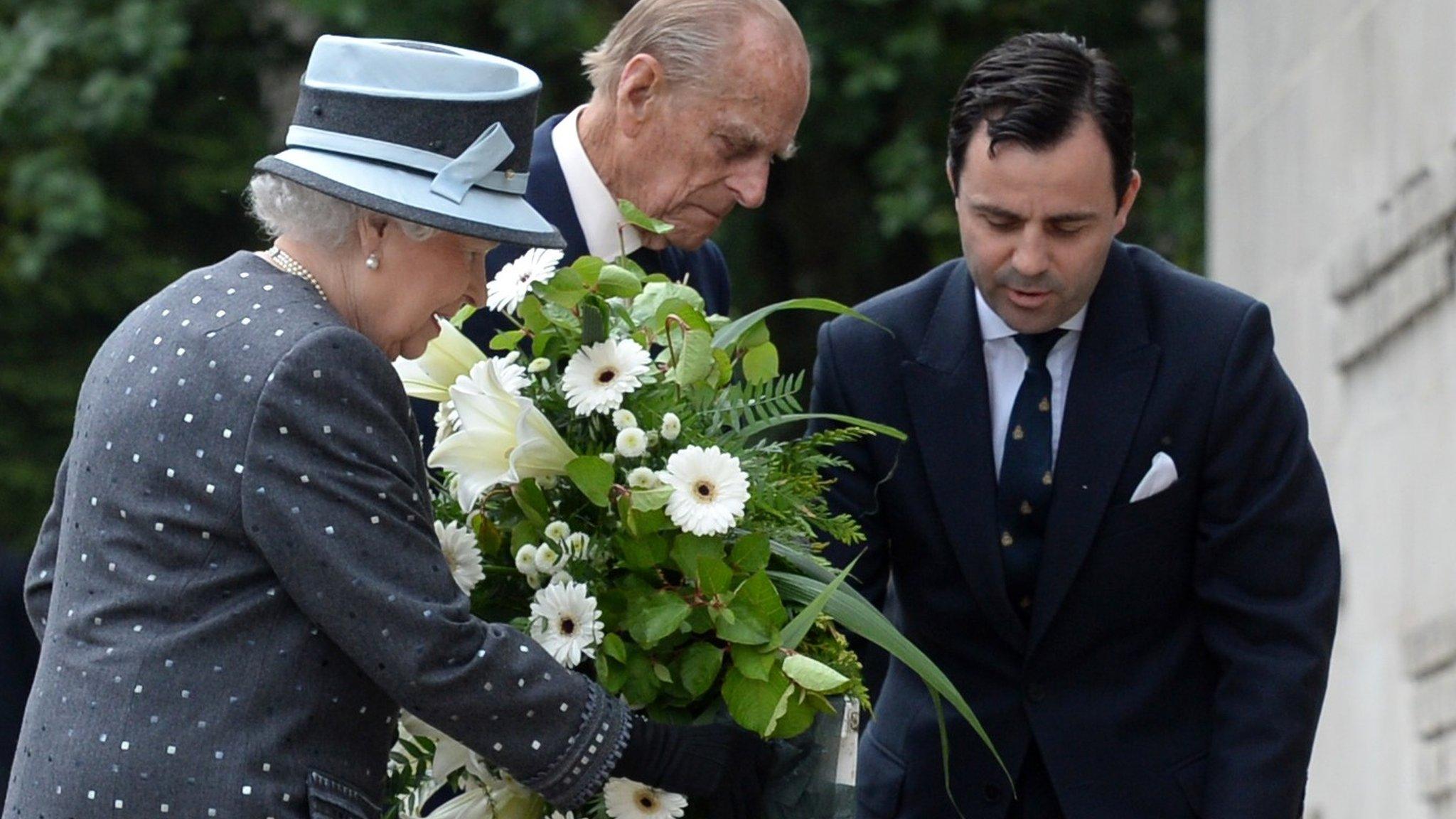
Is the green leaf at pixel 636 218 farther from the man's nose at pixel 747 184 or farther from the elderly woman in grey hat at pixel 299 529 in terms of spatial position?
the man's nose at pixel 747 184

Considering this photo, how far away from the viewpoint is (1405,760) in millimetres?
5645

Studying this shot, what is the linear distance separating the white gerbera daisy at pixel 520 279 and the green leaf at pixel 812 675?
0.55m

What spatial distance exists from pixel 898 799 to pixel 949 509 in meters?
0.44

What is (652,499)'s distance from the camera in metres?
2.80

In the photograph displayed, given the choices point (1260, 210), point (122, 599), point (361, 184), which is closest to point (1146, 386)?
point (361, 184)

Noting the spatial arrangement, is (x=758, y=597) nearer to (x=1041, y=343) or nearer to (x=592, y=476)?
(x=592, y=476)

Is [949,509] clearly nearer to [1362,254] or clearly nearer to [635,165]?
[635,165]

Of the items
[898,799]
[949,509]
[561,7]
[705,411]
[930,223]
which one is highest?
[705,411]

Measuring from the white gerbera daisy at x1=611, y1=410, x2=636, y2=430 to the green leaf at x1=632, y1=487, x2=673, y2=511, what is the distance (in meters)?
0.09

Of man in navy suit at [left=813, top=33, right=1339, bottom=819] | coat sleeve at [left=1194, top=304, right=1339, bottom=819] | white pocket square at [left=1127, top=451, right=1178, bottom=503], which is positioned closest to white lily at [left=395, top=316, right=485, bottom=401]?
man in navy suit at [left=813, top=33, right=1339, bottom=819]

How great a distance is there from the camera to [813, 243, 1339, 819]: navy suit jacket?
10.8 ft

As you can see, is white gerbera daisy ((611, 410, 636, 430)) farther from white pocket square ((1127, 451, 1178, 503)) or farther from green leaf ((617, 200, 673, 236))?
white pocket square ((1127, 451, 1178, 503))

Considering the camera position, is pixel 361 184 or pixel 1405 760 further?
pixel 1405 760

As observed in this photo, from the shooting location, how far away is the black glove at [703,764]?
276cm
